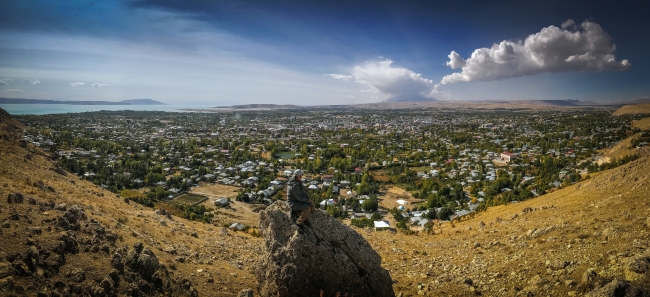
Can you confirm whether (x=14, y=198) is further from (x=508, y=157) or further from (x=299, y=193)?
(x=508, y=157)

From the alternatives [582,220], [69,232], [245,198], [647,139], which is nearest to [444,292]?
[582,220]

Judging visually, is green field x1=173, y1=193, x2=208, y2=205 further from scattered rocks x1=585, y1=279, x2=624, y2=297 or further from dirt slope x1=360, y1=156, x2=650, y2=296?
scattered rocks x1=585, y1=279, x2=624, y2=297

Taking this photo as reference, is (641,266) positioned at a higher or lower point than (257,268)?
higher

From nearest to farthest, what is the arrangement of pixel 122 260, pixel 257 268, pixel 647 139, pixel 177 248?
pixel 122 260
pixel 257 268
pixel 177 248
pixel 647 139

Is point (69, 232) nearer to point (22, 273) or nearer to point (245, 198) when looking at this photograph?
point (22, 273)

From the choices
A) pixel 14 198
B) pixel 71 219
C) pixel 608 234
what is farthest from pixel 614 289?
pixel 14 198

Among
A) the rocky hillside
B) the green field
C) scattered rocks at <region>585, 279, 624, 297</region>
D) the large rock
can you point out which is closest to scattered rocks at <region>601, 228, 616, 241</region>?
scattered rocks at <region>585, 279, 624, 297</region>
